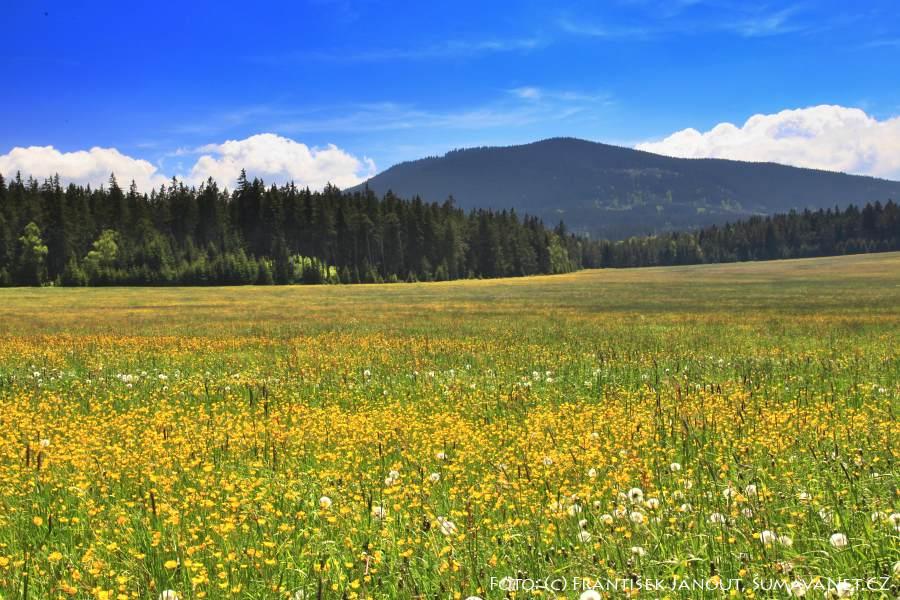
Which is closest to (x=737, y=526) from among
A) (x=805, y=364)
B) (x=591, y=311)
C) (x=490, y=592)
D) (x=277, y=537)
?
(x=490, y=592)

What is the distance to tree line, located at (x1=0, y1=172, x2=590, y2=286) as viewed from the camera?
94.9 meters

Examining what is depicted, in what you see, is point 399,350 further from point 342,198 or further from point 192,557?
point 342,198

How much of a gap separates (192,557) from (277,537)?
72 centimetres

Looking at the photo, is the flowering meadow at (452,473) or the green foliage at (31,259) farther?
the green foliage at (31,259)

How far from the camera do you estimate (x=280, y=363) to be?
16.3 meters

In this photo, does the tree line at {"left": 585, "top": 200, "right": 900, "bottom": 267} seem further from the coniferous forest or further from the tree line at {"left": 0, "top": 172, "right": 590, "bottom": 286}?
the tree line at {"left": 0, "top": 172, "right": 590, "bottom": 286}

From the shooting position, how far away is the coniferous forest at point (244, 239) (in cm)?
9494

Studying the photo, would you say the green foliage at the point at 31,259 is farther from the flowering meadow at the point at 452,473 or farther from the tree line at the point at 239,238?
the flowering meadow at the point at 452,473

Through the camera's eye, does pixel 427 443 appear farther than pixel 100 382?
No

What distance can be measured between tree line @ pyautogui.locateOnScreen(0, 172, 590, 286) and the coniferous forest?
21 centimetres

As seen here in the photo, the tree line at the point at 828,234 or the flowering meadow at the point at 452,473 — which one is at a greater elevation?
the tree line at the point at 828,234

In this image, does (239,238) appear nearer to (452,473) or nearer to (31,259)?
(31,259)

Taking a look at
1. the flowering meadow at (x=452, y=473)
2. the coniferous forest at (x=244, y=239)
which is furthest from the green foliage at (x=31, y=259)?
the flowering meadow at (x=452, y=473)

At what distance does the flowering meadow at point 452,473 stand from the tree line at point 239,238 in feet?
284
